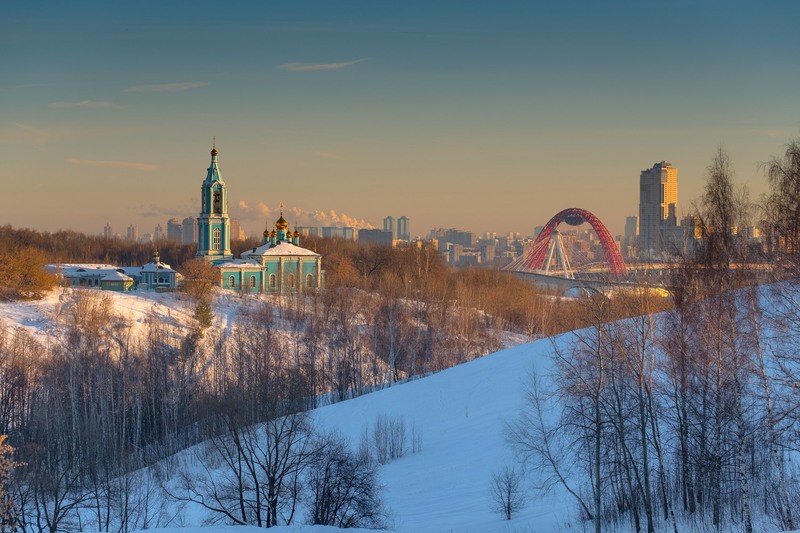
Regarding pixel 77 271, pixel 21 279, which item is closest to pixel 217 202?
pixel 77 271

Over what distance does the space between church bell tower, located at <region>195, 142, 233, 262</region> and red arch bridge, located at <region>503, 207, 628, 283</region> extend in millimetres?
27185

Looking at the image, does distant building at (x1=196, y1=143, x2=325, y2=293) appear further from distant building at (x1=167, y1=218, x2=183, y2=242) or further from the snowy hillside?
distant building at (x1=167, y1=218, x2=183, y2=242)

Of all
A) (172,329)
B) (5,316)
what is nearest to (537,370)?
(172,329)

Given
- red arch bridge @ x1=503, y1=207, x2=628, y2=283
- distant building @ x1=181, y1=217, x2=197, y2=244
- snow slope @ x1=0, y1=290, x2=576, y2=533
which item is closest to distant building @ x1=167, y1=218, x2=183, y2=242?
distant building @ x1=181, y1=217, x2=197, y2=244

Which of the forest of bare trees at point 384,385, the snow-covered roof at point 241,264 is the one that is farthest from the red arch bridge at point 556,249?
the snow-covered roof at point 241,264

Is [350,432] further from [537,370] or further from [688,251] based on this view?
[688,251]

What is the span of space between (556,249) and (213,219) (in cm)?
3371

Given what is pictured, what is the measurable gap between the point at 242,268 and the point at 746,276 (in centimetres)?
4315

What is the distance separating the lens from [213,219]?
56188mm

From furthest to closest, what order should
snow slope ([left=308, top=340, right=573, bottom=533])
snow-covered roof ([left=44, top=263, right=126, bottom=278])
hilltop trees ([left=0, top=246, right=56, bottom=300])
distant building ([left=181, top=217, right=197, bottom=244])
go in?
distant building ([left=181, top=217, right=197, bottom=244]) < snow-covered roof ([left=44, top=263, right=126, bottom=278]) < hilltop trees ([left=0, top=246, right=56, bottom=300]) < snow slope ([left=308, top=340, right=573, bottom=533])

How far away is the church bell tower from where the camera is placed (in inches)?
2189

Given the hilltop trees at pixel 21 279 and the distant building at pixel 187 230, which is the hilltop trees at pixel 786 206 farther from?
the distant building at pixel 187 230

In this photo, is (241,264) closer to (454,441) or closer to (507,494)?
(454,441)

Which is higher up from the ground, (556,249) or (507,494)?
(556,249)
